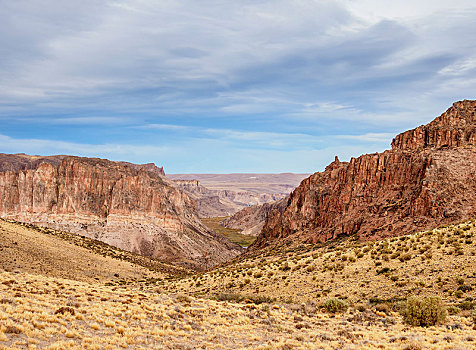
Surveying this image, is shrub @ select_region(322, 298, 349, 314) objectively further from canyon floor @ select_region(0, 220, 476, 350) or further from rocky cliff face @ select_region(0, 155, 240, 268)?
rocky cliff face @ select_region(0, 155, 240, 268)

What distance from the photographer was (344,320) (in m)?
23.3

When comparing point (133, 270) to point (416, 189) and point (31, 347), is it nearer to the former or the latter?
point (416, 189)

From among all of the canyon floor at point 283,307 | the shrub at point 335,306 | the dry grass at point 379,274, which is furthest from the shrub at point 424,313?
the shrub at point 335,306

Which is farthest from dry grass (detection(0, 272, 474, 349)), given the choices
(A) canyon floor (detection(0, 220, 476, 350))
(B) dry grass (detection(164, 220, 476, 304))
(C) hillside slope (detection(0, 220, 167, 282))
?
(C) hillside slope (detection(0, 220, 167, 282))

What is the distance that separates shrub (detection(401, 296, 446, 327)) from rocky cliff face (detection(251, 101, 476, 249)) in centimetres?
2608

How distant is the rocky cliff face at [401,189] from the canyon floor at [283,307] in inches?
409

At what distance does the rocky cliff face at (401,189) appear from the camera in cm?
4841

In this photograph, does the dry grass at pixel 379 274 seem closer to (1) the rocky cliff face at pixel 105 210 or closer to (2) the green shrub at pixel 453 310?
(2) the green shrub at pixel 453 310

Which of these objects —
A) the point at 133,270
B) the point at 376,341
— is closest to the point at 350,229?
the point at 376,341

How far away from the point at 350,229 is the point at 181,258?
277ft

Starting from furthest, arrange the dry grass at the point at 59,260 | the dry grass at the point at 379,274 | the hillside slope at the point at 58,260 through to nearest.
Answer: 1. the dry grass at the point at 59,260
2. the hillside slope at the point at 58,260
3. the dry grass at the point at 379,274

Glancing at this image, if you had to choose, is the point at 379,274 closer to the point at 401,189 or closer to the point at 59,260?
the point at 401,189

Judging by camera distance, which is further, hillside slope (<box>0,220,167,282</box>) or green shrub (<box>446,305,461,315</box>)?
hillside slope (<box>0,220,167,282</box>)

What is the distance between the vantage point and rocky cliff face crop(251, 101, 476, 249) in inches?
1906
